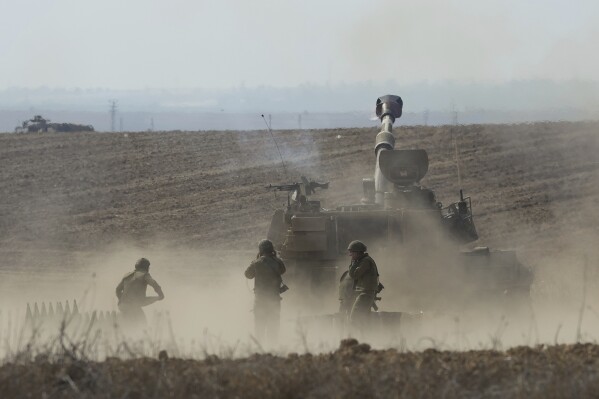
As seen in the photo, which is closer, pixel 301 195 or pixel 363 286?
pixel 363 286

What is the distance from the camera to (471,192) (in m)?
43.5

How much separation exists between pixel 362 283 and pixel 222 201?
88.0 feet

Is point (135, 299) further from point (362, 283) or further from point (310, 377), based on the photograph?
point (310, 377)

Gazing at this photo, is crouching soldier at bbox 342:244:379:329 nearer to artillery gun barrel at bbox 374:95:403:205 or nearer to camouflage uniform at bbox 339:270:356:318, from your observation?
camouflage uniform at bbox 339:270:356:318

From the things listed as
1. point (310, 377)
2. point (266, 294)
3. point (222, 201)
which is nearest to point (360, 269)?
point (266, 294)

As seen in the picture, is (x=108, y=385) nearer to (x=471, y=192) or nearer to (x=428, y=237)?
(x=428, y=237)

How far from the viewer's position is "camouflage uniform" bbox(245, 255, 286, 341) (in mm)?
17594

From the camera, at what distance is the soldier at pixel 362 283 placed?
17031mm

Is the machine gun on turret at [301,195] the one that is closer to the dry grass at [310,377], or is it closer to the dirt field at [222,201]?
the dirt field at [222,201]

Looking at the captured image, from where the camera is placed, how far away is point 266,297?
1761 cm

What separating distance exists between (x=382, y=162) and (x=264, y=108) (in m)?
19.2

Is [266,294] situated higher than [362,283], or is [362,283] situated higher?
[362,283]

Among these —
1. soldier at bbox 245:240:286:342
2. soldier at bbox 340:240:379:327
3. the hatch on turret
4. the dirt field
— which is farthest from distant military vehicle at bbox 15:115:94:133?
soldier at bbox 340:240:379:327

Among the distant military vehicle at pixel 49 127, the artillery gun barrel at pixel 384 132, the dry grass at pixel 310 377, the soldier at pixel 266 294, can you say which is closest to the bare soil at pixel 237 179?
the distant military vehicle at pixel 49 127
